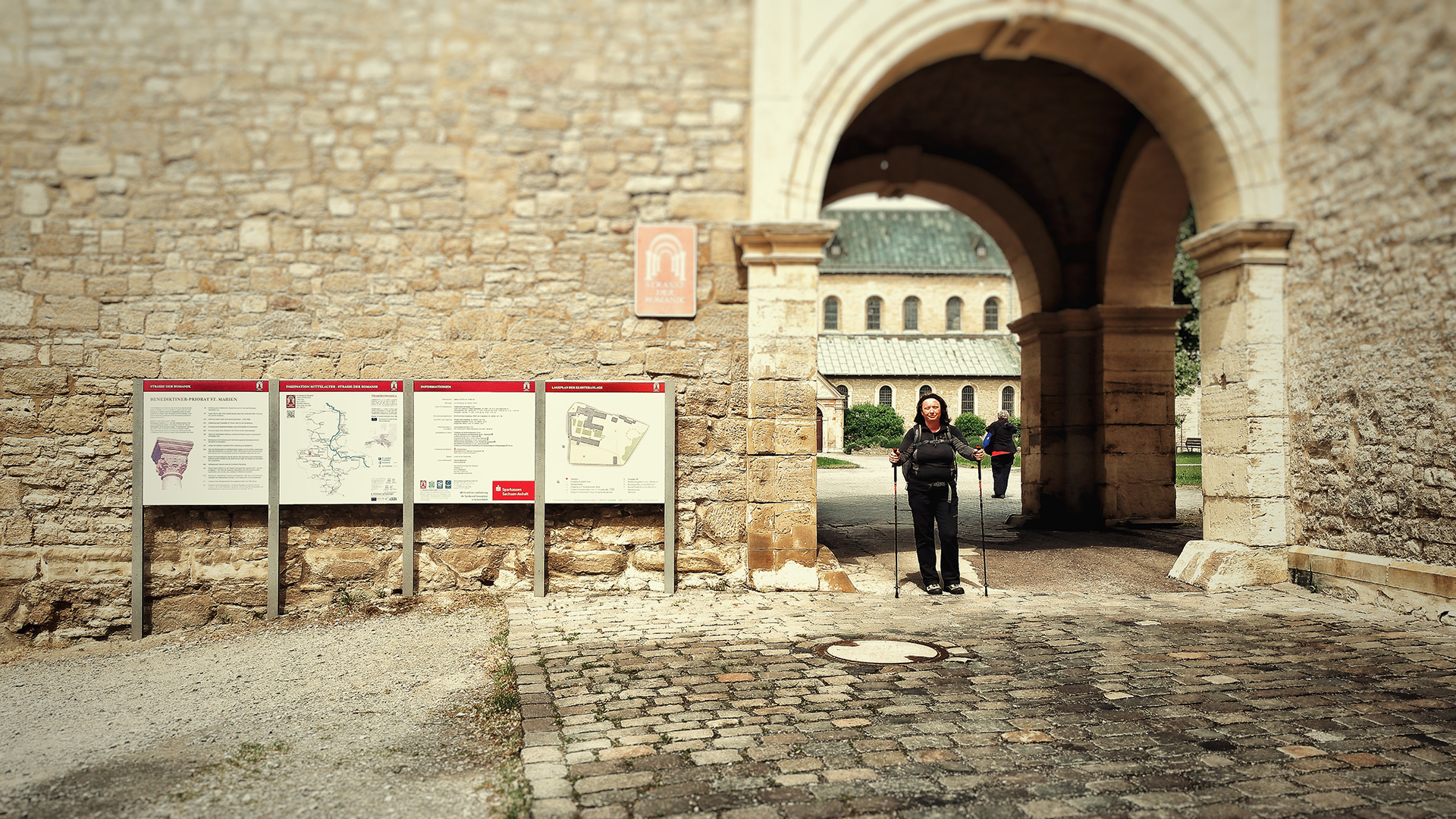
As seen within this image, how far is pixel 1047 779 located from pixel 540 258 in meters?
5.06

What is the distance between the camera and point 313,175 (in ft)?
21.6

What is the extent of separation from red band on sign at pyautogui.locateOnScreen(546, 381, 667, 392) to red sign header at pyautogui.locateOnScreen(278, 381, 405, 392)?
114 centimetres

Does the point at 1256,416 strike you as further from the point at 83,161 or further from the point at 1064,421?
the point at 83,161

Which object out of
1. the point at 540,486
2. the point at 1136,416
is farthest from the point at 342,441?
the point at 1136,416

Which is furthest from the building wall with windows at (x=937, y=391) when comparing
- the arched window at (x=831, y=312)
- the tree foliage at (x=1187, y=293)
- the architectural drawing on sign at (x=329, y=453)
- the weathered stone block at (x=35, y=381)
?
the weathered stone block at (x=35, y=381)

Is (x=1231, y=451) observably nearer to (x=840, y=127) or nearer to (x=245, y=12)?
(x=840, y=127)

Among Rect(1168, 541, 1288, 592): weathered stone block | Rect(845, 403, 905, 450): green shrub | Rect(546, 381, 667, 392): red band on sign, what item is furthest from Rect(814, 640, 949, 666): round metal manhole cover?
Rect(845, 403, 905, 450): green shrub

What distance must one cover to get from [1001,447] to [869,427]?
30.9m

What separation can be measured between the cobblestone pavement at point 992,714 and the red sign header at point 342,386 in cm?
196

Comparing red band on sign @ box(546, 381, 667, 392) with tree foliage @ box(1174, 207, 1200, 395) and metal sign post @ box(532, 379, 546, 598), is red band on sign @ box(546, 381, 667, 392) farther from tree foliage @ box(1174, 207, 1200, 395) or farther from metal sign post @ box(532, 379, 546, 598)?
tree foliage @ box(1174, 207, 1200, 395)

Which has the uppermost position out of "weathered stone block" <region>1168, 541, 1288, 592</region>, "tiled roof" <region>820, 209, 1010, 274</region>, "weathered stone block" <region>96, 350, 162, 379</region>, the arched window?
"tiled roof" <region>820, 209, 1010, 274</region>

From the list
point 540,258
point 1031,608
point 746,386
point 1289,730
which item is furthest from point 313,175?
point 1289,730

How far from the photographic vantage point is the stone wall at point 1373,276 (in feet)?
18.7

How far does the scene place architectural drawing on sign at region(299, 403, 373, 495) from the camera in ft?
21.2
